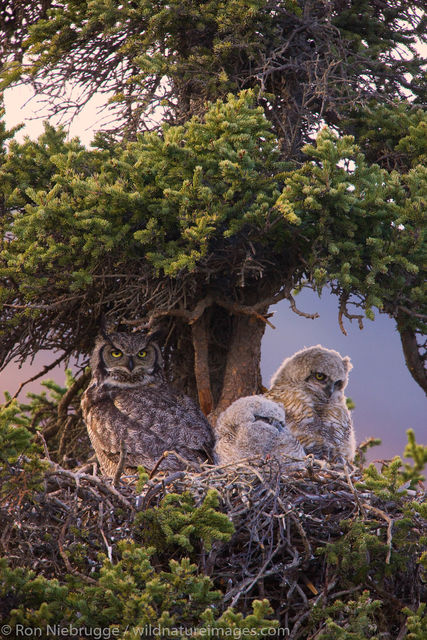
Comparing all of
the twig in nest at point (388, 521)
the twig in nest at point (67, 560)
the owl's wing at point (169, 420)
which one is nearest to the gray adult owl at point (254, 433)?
the owl's wing at point (169, 420)

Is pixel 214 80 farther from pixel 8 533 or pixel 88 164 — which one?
pixel 8 533

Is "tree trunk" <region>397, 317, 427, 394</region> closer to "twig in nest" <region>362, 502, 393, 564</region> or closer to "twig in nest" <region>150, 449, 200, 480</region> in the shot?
"twig in nest" <region>150, 449, 200, 480</region>

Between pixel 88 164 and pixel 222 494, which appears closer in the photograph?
pixel 222 494

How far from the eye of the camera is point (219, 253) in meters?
6.68

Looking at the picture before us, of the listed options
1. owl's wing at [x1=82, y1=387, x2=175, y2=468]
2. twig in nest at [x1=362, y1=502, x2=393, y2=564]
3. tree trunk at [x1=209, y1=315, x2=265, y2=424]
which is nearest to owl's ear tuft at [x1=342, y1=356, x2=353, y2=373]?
tree trunk at [x1=209, y1=315, x2=265, y2=424]

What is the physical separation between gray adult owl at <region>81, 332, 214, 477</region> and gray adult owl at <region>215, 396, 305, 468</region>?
0.23 meters

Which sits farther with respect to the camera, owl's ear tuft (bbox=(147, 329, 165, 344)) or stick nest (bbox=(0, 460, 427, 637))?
owl's ear tuft (bbox=(147, 329, 165, 344))

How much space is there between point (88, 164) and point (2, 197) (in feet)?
2.53

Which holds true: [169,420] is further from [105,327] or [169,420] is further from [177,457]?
[105,327]

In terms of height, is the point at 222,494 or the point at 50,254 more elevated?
the point at 50,254

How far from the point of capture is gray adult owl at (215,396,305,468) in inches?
243

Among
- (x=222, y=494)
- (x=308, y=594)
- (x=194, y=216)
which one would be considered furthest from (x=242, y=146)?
(x=308, y=594)

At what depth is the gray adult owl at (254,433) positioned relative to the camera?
617 cm

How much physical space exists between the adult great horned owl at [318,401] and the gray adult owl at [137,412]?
797mm
